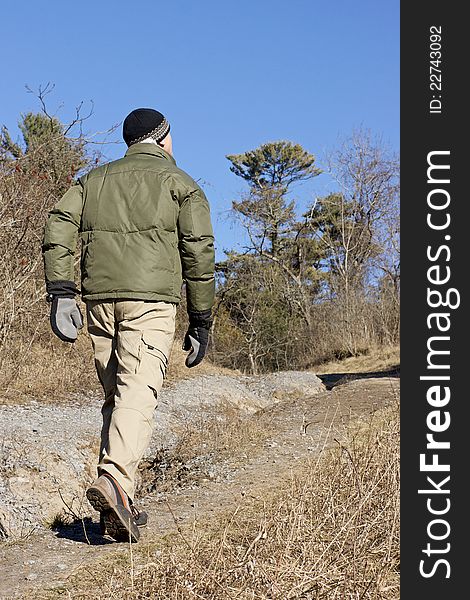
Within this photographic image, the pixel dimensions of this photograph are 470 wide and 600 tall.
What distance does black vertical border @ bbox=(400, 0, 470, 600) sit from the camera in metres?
3.42

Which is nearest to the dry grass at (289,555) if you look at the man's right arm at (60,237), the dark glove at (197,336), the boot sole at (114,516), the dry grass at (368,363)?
the boot sole at (114,516)

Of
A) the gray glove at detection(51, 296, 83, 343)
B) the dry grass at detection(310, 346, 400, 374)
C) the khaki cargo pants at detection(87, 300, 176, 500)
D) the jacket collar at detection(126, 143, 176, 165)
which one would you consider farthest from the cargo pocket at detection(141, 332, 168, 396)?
the dry grass at detection(310, 346, 400, 374)

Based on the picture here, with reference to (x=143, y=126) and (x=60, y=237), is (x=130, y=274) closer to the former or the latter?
(x=60, y=237)

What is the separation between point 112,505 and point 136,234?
1336 millimetres

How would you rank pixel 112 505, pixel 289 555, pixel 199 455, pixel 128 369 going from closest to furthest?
1. pixel 289 555
2. pixel 112 505
3. pixel 128 369
4. pixel 199 455

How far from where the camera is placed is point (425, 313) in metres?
3.96

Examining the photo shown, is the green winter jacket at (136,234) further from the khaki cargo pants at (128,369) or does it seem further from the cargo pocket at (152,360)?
the cargo pocket at (152,360)

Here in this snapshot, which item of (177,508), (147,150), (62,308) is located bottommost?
(177,508)

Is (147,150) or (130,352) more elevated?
(147,150)

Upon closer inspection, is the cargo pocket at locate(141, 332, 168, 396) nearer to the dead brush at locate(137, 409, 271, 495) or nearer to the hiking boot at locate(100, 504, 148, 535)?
the hiking boot at locate(100, 504, 148, 535)

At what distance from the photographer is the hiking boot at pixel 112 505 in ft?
12.5

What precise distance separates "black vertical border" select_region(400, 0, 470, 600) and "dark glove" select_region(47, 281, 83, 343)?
1705 millimetres

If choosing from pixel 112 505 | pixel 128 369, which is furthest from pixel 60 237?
pixel 112 505

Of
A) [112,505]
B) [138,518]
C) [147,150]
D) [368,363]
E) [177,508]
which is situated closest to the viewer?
[112,505]
